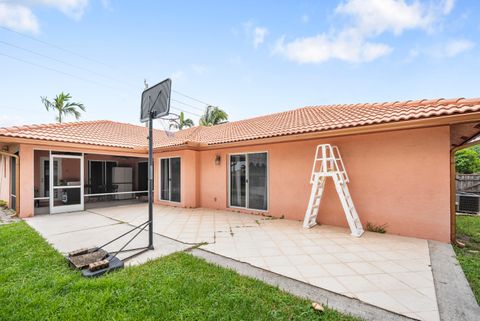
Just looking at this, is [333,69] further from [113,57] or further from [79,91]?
[79,91]

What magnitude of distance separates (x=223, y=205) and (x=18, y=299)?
6665 mm

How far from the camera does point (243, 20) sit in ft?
33.5

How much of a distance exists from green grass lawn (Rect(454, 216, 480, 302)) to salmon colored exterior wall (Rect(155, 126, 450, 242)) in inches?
20.9

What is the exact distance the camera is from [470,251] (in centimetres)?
438

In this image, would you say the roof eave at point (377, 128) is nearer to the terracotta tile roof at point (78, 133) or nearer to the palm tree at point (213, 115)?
the terracotta tile roof at point (78, 133)

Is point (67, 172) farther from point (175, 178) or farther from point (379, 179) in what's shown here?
point (379, 179)

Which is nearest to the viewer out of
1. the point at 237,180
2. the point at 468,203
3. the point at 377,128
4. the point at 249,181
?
the point at 377,128

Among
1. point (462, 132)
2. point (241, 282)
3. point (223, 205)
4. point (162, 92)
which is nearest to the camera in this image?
point (241, 282)

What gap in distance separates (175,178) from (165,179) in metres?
0.78

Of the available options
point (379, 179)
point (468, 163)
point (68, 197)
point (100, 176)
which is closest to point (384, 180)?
point (379, 179)

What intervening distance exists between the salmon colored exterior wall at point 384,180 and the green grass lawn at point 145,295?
13.7ft

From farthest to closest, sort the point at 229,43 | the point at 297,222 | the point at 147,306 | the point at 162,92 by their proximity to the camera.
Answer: the point at 229,43 → the point at 297,222 → the point at 162,92 → the point at 147,306

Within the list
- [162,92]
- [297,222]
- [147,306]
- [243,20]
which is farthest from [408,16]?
[147,306]

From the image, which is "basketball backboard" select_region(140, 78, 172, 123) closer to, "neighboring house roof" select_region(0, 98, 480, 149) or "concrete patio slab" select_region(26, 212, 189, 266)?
"neighboring house roof" select_region(0, 98, 480, 149)
